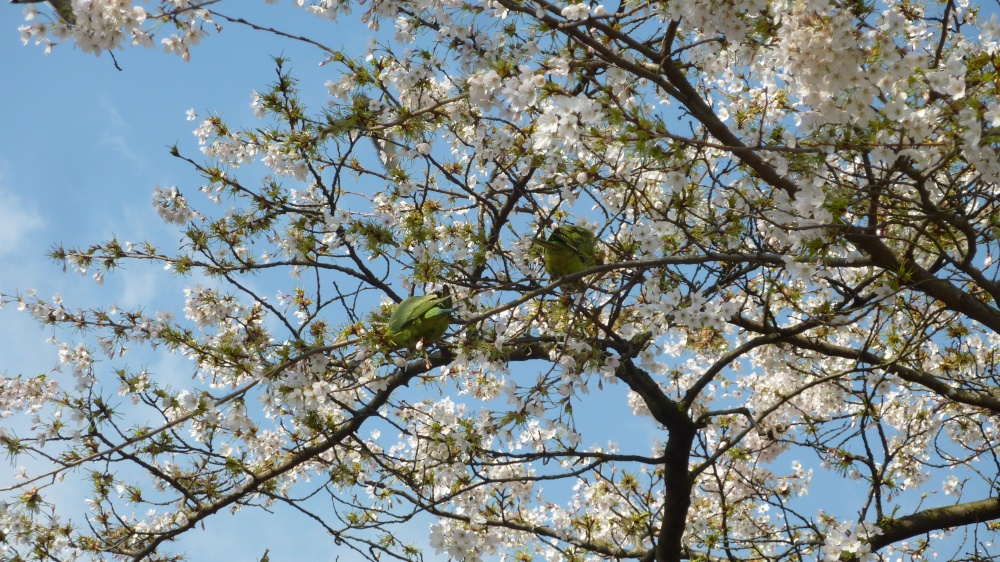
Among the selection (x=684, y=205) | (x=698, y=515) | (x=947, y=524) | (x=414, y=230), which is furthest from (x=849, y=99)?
(x=698, y=515)

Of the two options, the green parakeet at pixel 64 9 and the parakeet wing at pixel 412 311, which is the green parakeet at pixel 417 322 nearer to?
the parakeet wing at pixel 412 311

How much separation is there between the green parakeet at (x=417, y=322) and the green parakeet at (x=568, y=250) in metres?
0.58

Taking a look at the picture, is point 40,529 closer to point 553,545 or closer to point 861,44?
point 553,545

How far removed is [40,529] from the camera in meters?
5.49

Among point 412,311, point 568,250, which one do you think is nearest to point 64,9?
point 412,311

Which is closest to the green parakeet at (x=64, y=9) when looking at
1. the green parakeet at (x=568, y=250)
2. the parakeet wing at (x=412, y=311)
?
the parakeet wing at (x=412, y=311)

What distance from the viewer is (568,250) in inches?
159

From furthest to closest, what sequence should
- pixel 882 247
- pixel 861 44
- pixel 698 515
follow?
pixel 698 515, pixel 882 247, pixel 861 44

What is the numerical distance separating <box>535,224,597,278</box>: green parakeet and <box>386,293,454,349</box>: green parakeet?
0.58 m

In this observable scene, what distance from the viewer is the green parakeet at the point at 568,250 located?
4.03 meters

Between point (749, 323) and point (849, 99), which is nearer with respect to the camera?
point (849, 99)

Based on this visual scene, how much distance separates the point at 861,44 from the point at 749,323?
2.24 metres

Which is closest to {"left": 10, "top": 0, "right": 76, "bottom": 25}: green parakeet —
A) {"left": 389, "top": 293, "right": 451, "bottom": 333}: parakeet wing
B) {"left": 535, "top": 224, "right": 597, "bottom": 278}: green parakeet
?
{"left": 389, "top": 293, "right": 451, "bottom": 333}: parakeet wing

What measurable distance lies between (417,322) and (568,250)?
832mm
